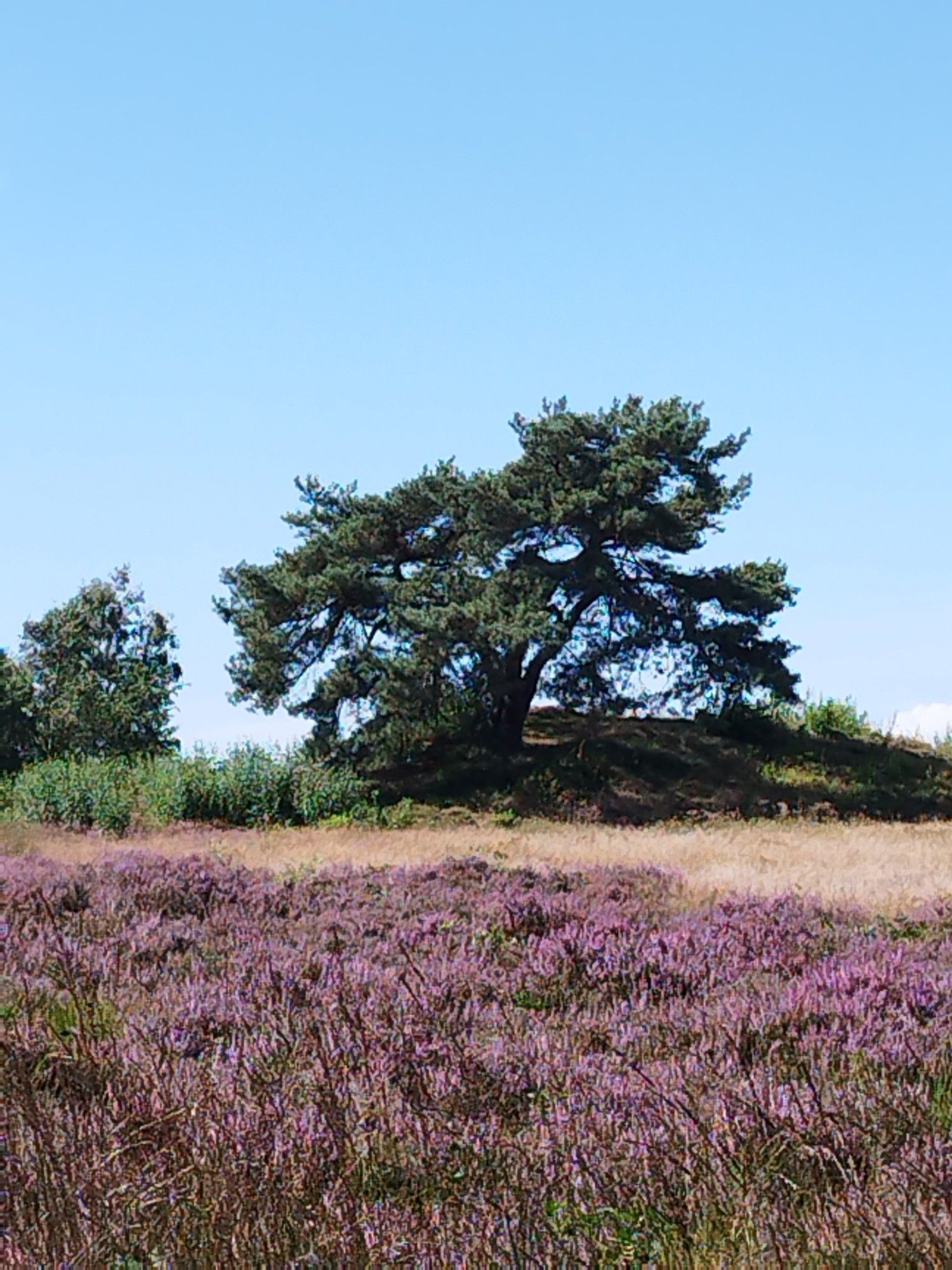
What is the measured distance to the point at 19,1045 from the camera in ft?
14.6

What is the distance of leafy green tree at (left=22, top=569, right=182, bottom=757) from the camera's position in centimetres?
3856

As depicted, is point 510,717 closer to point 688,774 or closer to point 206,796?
point 688,774

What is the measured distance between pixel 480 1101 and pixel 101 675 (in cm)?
3775

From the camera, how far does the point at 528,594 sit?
2872 cm

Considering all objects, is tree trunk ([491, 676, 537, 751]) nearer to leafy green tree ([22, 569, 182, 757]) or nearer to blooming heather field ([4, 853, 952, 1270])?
leafy green tree ([22, 569, 182, 757])

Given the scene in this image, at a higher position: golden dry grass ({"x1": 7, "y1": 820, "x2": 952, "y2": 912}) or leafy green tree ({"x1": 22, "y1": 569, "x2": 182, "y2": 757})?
leafy green tree ({"x1": 22, "y1": 569, "x2": 182, "y2": 757})

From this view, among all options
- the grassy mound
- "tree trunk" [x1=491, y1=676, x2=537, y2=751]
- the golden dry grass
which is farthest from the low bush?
"tree trunk" [x1=491, y1=676, x2=537, y2=751]

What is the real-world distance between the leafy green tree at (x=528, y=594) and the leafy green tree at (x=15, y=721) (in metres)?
10.1

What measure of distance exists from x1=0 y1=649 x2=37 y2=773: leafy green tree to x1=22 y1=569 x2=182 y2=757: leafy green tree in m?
0.33

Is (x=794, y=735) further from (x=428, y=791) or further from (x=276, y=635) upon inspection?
(x=276, y=635)

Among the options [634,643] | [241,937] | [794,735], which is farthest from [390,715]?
[241,937]

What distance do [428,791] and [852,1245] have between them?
26740mm

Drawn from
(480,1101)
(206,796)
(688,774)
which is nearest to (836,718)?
(688,774)

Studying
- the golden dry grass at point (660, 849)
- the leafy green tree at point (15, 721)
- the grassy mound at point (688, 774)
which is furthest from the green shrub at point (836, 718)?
the leafy green tree at point (15, 721)
